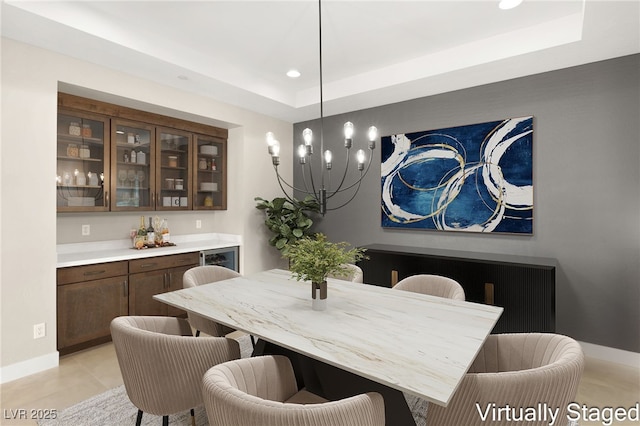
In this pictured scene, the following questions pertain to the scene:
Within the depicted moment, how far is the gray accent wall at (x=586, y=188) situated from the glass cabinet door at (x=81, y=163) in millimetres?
3735

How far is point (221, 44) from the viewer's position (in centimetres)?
311

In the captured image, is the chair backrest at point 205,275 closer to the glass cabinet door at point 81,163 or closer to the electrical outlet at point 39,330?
the electrical outlet at point 39,330

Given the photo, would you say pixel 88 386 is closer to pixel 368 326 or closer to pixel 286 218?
pixel 368 326

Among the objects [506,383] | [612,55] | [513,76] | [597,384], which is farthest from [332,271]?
[612,55]

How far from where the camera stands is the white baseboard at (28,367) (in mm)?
2547

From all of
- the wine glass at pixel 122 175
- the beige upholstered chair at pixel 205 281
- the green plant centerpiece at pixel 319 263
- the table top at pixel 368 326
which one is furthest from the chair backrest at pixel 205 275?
the wine glass at pixel 122 175

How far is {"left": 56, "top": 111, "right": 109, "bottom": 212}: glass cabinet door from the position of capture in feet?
10.2

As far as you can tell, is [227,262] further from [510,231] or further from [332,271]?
[510,231]

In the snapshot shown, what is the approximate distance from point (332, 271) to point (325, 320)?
0.85 ft

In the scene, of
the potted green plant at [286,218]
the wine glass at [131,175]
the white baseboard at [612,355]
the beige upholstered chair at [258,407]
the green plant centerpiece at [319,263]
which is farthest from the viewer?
the potted green plant at [286,218]

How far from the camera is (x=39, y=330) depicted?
8.93 ft

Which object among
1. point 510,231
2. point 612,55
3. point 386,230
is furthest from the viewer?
point 386,230

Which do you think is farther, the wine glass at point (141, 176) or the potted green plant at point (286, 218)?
the potted green plant at point (286, 218)

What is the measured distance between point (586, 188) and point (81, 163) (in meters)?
4.58
